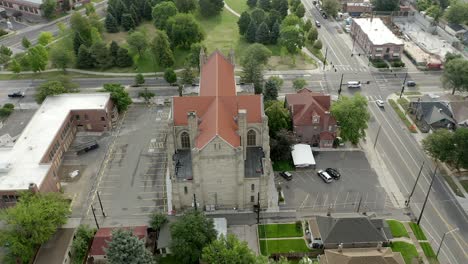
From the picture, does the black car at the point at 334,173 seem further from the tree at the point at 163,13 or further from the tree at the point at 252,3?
the tree at the point at 252,3

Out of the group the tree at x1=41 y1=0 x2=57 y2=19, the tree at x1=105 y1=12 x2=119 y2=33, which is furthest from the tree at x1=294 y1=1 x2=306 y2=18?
the tree at x1=41 y1=0 x2=57 y2=19

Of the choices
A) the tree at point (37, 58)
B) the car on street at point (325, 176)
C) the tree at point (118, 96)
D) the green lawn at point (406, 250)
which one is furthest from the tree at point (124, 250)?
the tree at point (37, 58)

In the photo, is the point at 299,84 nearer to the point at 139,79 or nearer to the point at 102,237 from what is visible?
the point at 139,79

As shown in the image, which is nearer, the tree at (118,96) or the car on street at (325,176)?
the car on street at (325,176)

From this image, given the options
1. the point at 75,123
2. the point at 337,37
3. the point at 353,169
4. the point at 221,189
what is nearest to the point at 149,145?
the point at 75,123

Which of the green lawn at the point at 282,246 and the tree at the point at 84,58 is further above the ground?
the tree at the point at 84,58

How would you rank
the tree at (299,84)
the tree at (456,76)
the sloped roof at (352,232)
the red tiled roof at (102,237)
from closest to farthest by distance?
the red tiled roof at (102,237)
the sloped roof at (352,232)
the tree at (456,76)
the tree at (299,84)

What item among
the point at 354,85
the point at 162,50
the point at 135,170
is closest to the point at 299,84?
the point at 354,85
